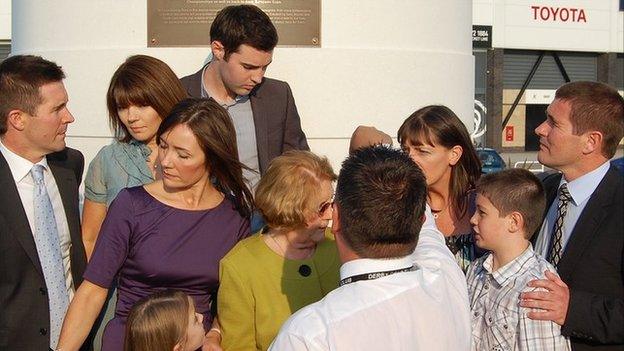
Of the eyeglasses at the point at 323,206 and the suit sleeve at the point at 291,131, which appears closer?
the eyeglasses at the point at 323,206

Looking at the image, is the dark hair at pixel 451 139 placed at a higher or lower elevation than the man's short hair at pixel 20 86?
lower

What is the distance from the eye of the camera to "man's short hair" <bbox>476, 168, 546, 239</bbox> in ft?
12.1

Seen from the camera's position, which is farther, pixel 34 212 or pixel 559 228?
pixel 34 212

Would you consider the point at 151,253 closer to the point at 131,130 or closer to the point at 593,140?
the point at 131,130

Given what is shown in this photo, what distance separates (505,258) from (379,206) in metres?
1.37

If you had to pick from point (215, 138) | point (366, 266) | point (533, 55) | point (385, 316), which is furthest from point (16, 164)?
point (533, 55)

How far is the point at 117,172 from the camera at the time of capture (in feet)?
14.5

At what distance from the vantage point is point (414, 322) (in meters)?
2.50

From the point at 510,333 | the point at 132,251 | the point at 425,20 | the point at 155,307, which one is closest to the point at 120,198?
the point at 132,251

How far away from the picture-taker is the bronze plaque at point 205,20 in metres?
6.22

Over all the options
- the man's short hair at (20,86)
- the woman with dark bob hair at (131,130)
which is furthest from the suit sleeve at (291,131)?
the man's short hair at (20,86)

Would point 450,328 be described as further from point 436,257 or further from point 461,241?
point 461,241

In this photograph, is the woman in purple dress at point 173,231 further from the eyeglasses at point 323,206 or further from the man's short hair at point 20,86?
the man's short hair at point 20,86

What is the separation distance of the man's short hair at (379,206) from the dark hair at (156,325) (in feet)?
3.69
